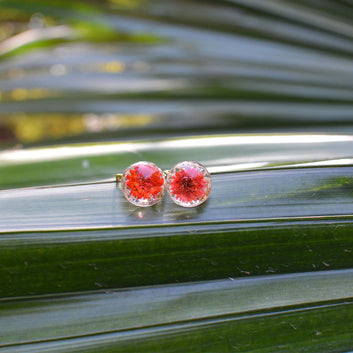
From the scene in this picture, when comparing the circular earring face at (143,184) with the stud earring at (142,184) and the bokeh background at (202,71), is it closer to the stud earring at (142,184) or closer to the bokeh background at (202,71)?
the stud earring at (142,184)

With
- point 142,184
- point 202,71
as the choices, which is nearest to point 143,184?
point 142,184

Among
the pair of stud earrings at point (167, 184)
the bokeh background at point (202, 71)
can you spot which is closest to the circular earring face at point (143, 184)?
the pair of stud earrings at point (167, 184)

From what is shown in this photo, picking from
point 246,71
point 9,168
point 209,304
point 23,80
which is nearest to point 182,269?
point 209,304

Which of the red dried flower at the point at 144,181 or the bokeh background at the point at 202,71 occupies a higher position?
the bokeh background at the point at 202,71

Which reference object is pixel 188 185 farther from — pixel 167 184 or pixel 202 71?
pixel 202 71

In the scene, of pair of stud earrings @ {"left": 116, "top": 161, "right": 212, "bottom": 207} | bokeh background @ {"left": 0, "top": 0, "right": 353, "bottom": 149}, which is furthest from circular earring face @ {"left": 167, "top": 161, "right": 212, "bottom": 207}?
bokeh background @ {"left": 0, "top": 0, "right": 353, "bottom": 149}

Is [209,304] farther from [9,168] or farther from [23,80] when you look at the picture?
[23,80]

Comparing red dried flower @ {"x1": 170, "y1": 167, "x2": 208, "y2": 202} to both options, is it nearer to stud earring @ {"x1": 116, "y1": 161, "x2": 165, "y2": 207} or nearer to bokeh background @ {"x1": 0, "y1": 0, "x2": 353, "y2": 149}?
stud earring @ {"x1": 116, "y1": 161, "x2": 165, "y2": 207}
